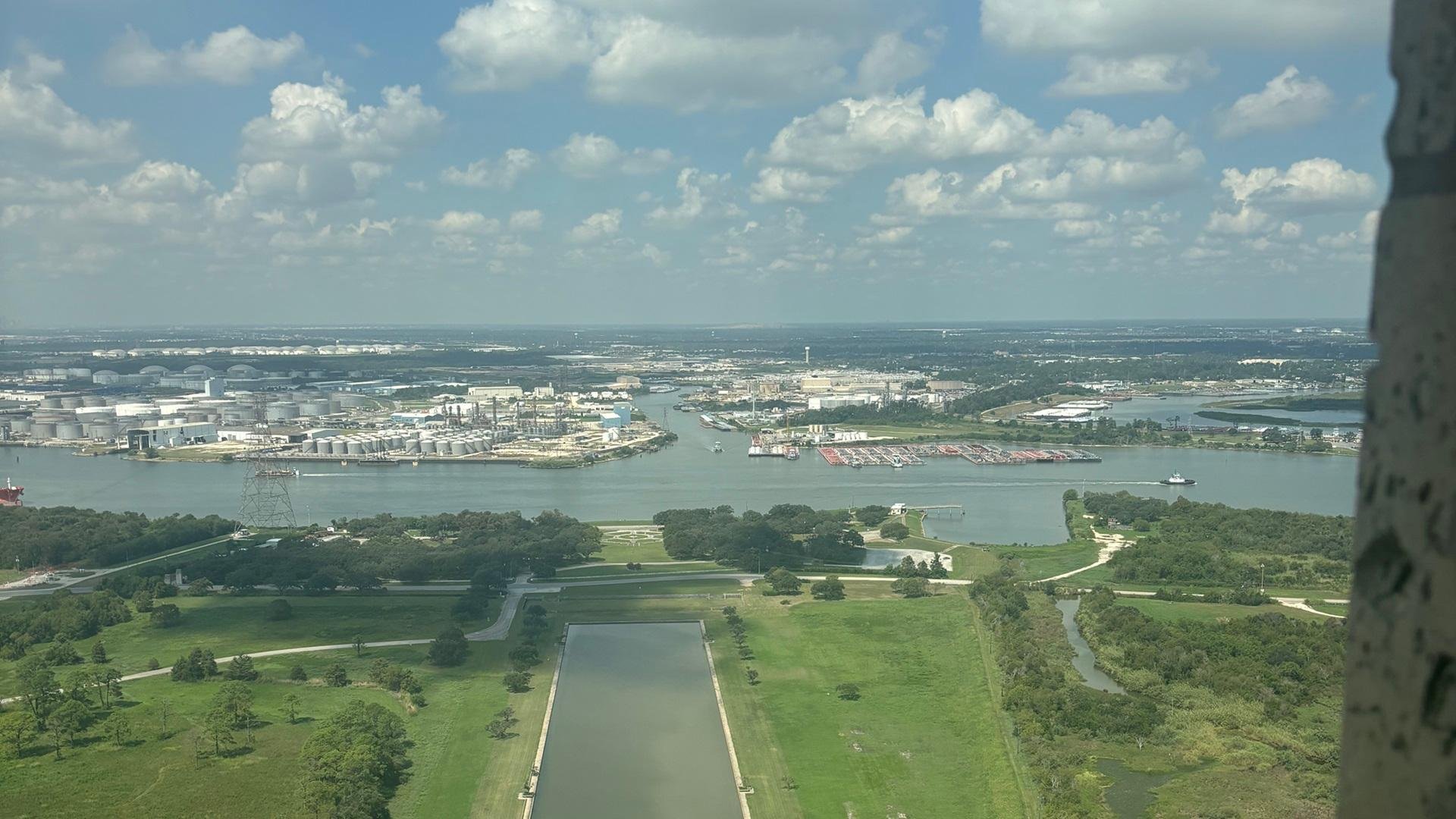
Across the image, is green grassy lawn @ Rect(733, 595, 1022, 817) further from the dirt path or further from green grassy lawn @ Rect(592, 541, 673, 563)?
green grassy lawn @ Rect(592, 541, 673, 563)

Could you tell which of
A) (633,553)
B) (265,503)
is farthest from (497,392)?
(633,553)

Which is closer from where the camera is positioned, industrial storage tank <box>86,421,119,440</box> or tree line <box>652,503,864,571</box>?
tree line <box>652,503,864,571</box>

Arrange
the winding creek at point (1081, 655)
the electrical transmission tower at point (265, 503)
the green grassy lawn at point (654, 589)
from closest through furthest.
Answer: the winding creek at point (1081, 655) < the green grassy lawn at point (654, 589) < the electrical transmission tower at point (265, 503)

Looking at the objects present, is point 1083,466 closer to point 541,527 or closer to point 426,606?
point 541,527

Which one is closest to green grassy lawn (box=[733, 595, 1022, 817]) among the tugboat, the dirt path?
the dirt path

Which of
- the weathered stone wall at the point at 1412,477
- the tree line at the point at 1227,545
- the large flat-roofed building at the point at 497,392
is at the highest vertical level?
the weathered stone wall at the point at 1412,477

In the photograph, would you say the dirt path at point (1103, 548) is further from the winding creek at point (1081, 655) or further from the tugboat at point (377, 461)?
the tugboat at point (377, 461)

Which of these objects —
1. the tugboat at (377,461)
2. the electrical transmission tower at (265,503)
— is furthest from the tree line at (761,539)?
the tugboat at (377,461)
